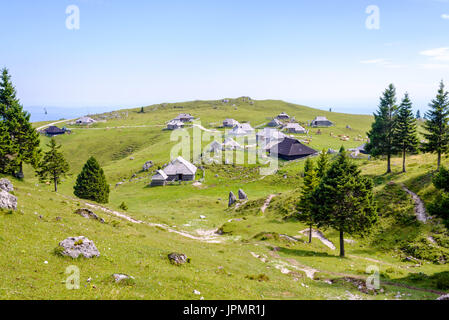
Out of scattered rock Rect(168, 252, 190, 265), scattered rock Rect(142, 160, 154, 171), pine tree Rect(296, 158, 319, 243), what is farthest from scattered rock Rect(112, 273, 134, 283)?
scattered rock Rect(142, 160, 154, 171)

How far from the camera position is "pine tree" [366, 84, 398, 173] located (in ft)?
198

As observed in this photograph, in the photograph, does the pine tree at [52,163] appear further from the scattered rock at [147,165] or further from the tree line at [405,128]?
the tree line at [405,128]

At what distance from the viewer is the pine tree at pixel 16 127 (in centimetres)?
4969

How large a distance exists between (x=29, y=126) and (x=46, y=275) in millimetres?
46861

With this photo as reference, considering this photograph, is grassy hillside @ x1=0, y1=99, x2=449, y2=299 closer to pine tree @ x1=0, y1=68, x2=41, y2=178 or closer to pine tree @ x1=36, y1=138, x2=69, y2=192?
pine tree @ x1=0, y1=68, x2=41, y2=178

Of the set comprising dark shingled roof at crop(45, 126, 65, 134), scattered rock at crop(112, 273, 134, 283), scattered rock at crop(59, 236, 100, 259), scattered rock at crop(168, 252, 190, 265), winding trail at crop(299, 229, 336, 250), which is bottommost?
winding trail at crop(299, 229, 336, 250)

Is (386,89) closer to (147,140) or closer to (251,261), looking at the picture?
(251,261)

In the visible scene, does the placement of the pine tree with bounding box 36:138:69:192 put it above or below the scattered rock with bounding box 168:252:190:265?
above

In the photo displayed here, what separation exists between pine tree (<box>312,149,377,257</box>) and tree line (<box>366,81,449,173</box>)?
23888 mm

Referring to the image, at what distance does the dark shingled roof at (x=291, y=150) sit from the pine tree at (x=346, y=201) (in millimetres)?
61951
